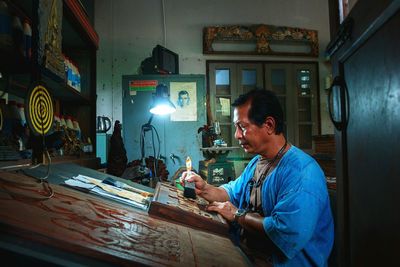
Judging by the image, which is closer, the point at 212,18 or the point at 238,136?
the point at 238,136

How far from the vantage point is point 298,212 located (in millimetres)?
1312

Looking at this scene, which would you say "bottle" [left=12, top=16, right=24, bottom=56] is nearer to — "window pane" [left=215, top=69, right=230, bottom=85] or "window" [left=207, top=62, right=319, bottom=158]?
"window" [left=207, top=62, right=319, bottom=158]

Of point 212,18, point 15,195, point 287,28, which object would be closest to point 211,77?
point 212,18

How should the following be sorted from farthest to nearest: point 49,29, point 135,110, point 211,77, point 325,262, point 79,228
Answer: point 211,77 → point 135,110 → point 49,29 → point 325,262 → point 79,228

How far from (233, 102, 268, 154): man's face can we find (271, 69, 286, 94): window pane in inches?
144

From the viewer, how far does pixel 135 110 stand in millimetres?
4016

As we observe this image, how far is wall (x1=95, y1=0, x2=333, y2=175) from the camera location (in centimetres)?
500

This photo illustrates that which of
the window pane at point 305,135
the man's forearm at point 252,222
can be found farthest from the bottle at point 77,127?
the window pane at point 305,135

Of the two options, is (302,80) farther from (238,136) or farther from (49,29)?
(49,29)

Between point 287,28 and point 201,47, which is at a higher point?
point 287,28

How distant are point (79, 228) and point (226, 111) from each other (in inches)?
176

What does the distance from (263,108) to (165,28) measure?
12.7 feet

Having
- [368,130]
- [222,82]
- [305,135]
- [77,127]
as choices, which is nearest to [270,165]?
[368,130]

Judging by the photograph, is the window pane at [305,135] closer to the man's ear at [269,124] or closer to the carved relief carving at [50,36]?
the man's ear at [269,124]
